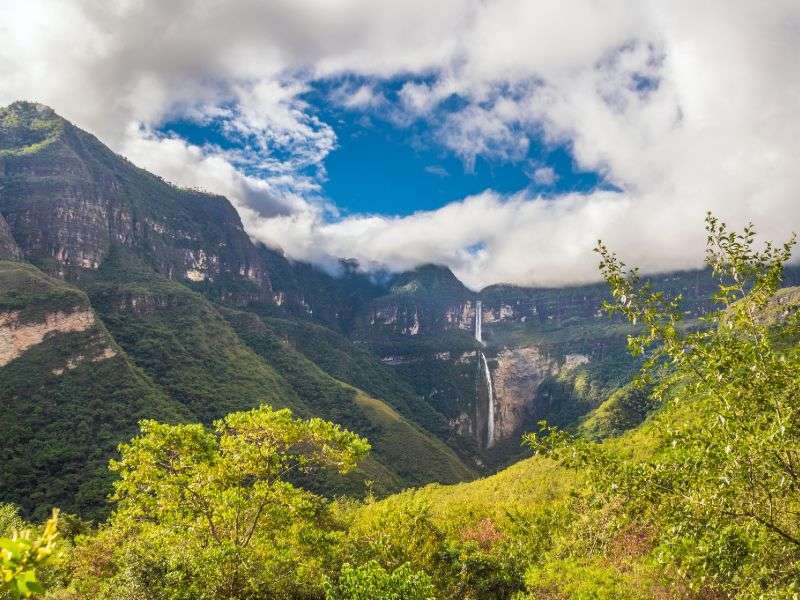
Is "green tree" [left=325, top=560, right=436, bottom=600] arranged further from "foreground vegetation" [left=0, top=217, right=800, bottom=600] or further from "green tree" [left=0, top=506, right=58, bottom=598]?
"green tree" [left=0, top=506, right=58, bottom=598]

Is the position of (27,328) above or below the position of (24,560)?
below

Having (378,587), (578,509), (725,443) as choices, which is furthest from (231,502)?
(725,443)

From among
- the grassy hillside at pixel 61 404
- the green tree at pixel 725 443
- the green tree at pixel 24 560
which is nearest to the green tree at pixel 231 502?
the green tree at pixel 725 443

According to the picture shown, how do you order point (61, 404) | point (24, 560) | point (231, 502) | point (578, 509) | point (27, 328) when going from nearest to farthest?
point (24, 560), point (578, 509), point (231, 502), point (61, 404), point (27, 328)

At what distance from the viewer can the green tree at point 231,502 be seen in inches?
683

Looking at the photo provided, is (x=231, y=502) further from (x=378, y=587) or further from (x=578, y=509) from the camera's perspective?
(x=578, y=509)

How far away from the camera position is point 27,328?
15375 cm

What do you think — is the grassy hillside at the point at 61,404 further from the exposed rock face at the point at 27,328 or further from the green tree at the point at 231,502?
the green tree at the point at 231,502

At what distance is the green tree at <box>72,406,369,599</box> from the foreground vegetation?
0.25ft

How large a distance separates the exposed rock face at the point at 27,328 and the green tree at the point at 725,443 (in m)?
177

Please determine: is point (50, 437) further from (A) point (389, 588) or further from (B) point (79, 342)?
(A) point (389, 588)

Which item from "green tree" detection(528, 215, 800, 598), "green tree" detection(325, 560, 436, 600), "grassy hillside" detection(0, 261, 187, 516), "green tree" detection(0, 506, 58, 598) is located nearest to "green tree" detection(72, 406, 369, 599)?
"green tree" detection(325, 560, 436, 600)

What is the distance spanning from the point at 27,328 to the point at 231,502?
17173cm

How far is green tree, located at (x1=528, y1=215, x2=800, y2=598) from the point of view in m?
8.55
